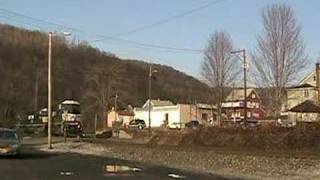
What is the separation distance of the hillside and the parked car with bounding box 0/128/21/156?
162 ft

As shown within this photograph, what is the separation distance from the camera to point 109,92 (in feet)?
378

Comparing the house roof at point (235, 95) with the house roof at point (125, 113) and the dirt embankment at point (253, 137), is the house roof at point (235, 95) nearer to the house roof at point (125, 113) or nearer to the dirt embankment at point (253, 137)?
the house roof at point (125, 113)

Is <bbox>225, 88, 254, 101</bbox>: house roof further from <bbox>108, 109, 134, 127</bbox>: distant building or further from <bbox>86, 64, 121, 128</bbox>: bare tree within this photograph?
<bbox>108, 109, 134, 127</bbox>: distant building

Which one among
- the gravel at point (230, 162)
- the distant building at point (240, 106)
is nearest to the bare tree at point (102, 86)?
the distant building at point (240, 106)

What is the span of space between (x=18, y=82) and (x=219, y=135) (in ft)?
254

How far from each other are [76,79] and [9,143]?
273 ft

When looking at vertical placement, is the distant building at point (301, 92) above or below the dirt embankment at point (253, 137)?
above

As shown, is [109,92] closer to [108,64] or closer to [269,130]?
[108,64]

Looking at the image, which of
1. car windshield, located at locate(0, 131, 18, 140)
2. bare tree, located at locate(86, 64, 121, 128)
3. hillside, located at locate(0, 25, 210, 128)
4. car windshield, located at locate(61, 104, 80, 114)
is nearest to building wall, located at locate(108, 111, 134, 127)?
hillside, located at locate(0, 25, 210, 128)

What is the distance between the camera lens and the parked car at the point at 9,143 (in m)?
31.8

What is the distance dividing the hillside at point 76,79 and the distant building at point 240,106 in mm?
4374

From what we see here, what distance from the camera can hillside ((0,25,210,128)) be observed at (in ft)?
297

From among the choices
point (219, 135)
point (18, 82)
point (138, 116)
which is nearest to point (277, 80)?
point (219, 135)

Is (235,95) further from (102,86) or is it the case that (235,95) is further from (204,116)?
(102,86)
